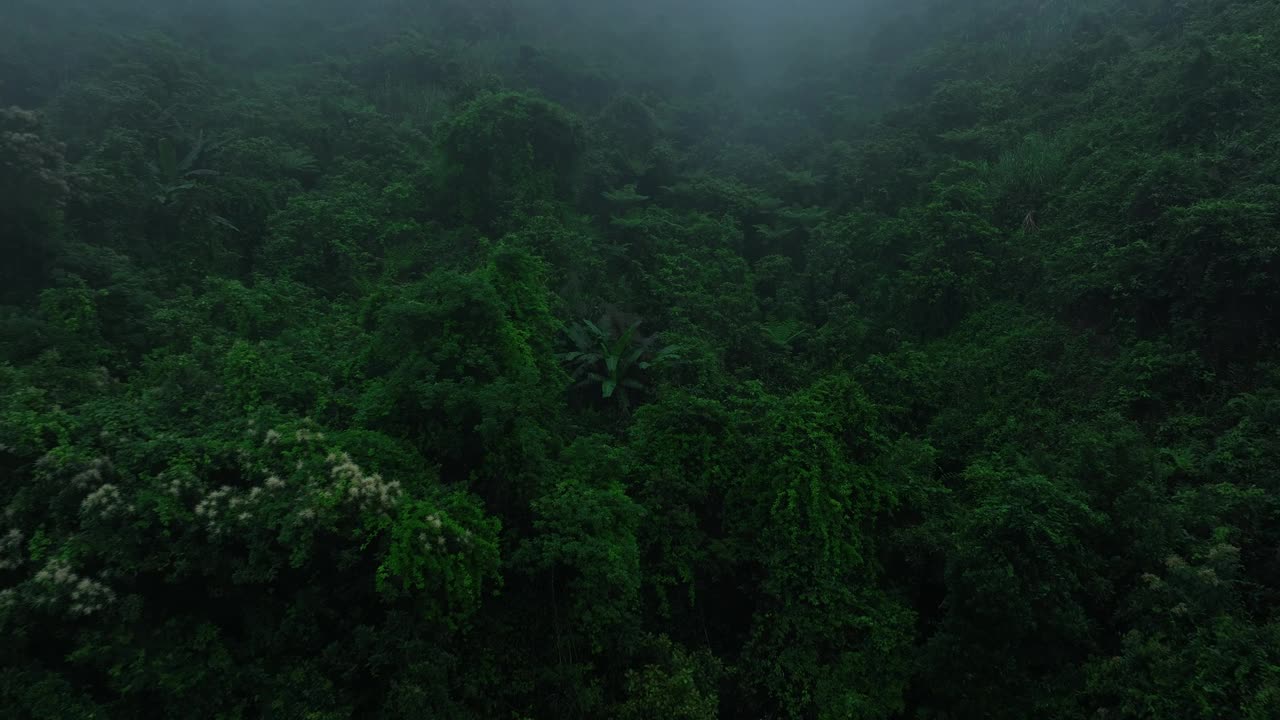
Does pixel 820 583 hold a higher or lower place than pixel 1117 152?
lower

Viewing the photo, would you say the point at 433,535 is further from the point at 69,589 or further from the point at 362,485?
the point at 69,589

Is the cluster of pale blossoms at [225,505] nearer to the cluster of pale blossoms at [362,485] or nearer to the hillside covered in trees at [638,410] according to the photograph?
the hillside covered in trees at [638,410]

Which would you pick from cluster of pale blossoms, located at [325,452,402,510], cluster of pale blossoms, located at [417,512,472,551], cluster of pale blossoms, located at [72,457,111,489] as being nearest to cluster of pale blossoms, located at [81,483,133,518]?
cluster of pale blossoms, located at [72,457,111,489]

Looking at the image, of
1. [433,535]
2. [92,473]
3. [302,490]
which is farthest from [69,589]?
[433,535]

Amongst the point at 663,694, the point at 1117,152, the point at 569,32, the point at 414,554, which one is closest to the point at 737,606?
the point at 663,694

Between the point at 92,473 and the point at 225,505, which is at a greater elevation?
the point at 92,473

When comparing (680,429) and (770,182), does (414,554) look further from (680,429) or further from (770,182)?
(770,182)
